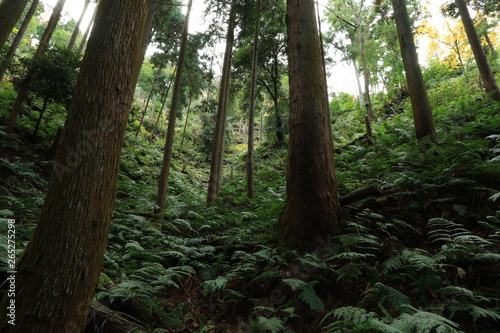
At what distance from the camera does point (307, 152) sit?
3582 millimetres

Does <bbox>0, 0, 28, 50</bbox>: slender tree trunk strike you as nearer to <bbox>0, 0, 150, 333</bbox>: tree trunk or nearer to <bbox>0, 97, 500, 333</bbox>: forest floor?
<bbox>0, 97, 500, 333</bbox>: forest floor

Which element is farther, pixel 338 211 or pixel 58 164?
pixel 338 211

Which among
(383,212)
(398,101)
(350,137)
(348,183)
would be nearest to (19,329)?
(383,212)

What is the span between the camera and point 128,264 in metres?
3.55

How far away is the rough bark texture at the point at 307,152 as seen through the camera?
11.1 ft

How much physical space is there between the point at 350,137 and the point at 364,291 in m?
11.5

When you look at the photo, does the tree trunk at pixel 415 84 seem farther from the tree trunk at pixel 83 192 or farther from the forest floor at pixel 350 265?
the tree trunk at pixel 83 192

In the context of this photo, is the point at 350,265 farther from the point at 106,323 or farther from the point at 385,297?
the point at 106,323

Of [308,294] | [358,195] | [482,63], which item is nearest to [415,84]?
[482,63]

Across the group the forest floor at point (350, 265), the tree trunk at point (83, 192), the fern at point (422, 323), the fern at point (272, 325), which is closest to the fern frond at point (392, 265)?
the forest floor at point (350, 265)

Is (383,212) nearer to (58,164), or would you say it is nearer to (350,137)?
(58,164)

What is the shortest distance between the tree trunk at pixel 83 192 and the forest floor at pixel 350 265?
2.13 feet

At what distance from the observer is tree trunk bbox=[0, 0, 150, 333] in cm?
175

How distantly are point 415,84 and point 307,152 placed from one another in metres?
4.91
